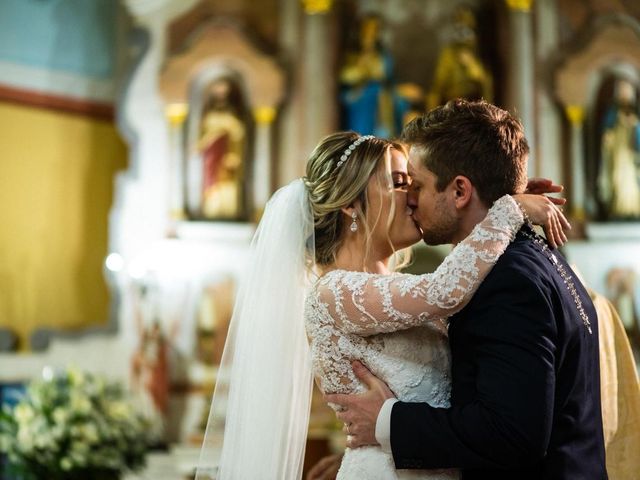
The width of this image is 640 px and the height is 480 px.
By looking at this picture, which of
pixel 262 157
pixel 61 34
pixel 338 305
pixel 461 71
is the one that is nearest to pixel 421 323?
pixel 338 305

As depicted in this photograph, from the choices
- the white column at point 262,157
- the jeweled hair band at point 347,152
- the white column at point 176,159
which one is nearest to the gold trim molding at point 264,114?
the white column at point 262,157

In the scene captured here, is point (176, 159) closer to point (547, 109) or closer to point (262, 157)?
point (262, 157)

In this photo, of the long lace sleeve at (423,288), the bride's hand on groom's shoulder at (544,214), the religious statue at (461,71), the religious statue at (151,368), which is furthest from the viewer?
the religious statue at (461,71)

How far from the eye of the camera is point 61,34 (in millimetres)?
9008

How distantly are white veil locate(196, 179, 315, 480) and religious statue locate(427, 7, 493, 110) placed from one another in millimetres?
6140

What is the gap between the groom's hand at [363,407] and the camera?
2.48 meters

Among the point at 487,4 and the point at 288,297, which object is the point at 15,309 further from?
the point at 288,297

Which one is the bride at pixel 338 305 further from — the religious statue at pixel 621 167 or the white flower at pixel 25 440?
the religious statue at pixel 621 167

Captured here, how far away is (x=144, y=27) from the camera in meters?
8.86

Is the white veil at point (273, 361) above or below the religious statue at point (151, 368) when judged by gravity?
above

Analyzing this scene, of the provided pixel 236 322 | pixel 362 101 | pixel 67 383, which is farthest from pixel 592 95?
pixel 236 322

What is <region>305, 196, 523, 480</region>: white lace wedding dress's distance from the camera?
2289mm

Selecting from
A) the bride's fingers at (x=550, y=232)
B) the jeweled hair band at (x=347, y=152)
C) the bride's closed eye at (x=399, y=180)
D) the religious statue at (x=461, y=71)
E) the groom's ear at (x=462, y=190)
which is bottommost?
the bride's fingers at (x=550, y=232)

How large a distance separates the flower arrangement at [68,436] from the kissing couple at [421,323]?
306cm
